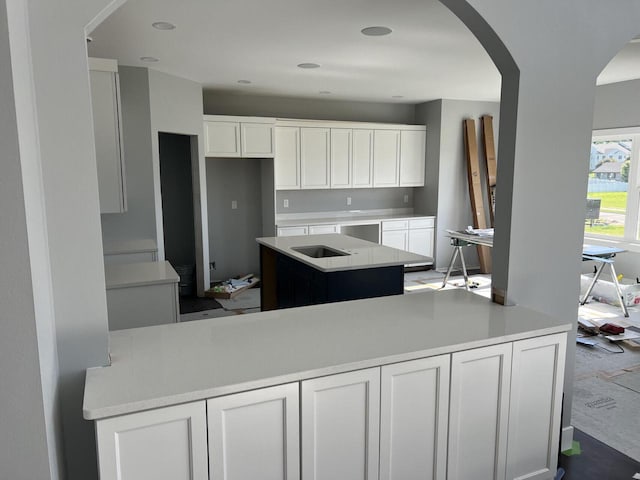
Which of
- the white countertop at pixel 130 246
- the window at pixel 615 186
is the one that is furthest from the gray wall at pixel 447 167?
the white countertop at pixel 130 246

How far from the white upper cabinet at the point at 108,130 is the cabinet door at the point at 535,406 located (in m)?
2.70

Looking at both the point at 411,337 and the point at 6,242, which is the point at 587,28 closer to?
the point at 411,337

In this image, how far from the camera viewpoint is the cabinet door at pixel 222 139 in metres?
5.75

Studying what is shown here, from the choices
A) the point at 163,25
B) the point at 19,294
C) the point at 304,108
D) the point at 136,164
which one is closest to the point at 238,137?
the point at 304,108

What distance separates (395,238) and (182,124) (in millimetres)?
3416

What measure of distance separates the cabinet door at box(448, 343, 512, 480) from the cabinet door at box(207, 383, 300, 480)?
68cm

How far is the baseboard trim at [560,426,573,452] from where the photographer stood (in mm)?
2633

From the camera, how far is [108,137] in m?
3.14

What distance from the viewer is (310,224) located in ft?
21.1

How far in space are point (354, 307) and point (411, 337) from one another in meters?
0.47

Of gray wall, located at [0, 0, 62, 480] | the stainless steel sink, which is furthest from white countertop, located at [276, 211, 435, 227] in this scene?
gray wall, located at [0, 0, 62, 480]

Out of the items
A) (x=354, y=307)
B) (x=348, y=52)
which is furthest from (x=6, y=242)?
(x=348, y=52)

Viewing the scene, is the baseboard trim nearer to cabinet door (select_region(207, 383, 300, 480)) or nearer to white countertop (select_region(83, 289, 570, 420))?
white countertop (select_region(83, 289, 570, 420))

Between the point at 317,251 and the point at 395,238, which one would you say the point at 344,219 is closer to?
the point at 395,238
